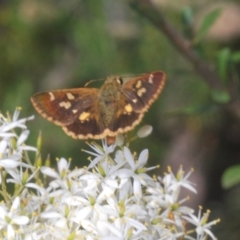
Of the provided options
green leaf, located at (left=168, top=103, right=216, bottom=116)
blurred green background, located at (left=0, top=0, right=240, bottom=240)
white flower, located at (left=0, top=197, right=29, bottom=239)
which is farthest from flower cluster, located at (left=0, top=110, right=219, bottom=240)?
blurred green background, located at (left=0, top=0, right=240, bottom=240)

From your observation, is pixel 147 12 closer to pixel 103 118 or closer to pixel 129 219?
pixel 103 118

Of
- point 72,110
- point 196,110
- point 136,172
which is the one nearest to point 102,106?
point 72,110

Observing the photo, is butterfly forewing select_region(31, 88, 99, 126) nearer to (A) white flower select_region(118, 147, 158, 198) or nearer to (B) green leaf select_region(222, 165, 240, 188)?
(A) white flower select_region(118, 147, 158, 198)

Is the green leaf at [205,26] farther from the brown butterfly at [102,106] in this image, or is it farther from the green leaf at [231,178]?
the green leaf at [231,178]

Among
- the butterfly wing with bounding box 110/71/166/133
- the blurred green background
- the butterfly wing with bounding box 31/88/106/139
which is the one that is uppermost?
the butterfly wing with bounding box 110/71/166/133

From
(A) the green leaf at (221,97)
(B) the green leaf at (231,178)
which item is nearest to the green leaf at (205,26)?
(A) the green leaf at (221,97)

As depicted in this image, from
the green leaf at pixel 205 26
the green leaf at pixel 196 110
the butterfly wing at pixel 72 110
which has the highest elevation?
the green leaf at pixel 205 26
